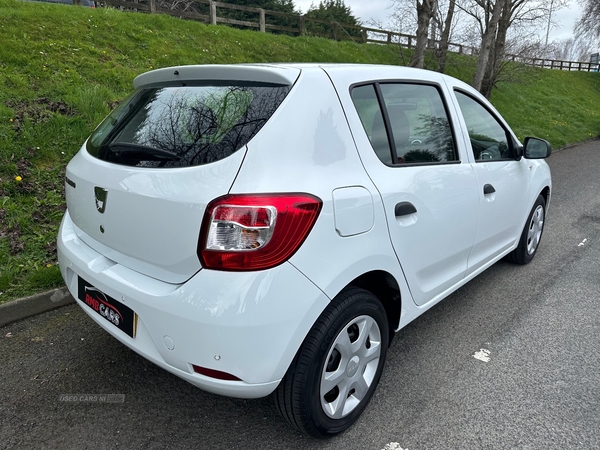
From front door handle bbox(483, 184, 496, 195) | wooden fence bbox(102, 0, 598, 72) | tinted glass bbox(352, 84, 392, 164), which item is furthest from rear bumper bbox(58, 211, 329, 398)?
wooden fence bbox(102, 0, 598, 72)

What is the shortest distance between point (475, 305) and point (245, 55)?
33.1 feet

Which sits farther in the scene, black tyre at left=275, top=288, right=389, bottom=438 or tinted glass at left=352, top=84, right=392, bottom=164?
tinted glass at left=352, top=84, right=392, bottom=164

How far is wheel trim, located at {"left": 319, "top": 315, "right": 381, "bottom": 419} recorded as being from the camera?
201 cm


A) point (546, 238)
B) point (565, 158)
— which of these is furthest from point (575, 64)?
point (546, 238)

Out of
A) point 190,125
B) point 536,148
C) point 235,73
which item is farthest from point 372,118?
point 536,148

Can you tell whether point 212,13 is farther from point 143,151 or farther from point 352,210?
point 352,210

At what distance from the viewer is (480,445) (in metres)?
2.07

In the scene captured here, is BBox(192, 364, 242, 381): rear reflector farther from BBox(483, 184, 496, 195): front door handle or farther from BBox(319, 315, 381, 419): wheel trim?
BBox(483, 184, 496, 195): front door handle

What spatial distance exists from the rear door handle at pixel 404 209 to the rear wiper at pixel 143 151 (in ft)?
3.48

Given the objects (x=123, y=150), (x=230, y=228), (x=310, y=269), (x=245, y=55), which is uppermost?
(x=245, y=55)

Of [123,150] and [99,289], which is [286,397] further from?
Result: [123,150]

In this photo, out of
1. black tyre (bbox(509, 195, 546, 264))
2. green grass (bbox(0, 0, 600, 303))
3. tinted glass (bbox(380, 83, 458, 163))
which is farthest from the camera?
black tyre (bbox(509, 195, 546, 264))

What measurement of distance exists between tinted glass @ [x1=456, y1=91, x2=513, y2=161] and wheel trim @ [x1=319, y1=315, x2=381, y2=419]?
1.53m

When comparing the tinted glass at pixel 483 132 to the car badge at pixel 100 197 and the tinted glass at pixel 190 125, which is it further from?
the car badge at pixel 100 197
